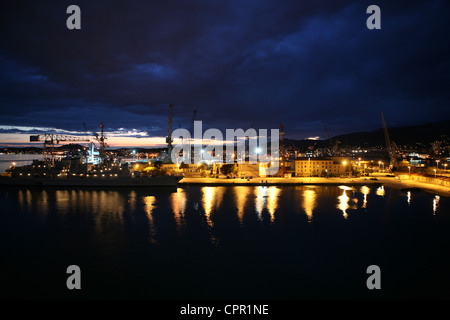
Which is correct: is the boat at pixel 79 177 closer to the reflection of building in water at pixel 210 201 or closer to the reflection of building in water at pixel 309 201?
the reflection of building in water at pixel 210 201

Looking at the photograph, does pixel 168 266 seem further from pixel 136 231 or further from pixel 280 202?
pixel 280 202

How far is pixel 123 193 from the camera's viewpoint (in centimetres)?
2938

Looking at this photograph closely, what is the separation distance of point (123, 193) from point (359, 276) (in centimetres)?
2550

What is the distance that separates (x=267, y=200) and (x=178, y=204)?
8.24 m

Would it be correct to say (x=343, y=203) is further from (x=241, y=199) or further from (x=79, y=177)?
(x=79, y=177)

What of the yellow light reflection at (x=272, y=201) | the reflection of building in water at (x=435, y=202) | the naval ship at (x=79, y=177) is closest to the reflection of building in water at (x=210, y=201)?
the yellow light reflection at (x=272, y=201)

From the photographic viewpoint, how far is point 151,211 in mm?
20250

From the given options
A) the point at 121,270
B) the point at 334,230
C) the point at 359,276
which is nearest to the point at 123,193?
the point at 121,270

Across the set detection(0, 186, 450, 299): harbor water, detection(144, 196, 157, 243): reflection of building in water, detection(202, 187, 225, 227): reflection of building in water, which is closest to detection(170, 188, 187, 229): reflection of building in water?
detection(0, 186, 450, 299): harbor water

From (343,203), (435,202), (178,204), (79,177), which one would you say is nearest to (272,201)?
(343,203)

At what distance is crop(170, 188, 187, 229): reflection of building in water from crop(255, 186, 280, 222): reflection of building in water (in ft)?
18.6

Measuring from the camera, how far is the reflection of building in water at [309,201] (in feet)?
65.6

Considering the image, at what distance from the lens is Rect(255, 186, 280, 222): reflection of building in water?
66.6 ft

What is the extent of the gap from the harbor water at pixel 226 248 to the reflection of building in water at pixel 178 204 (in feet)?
0.46
